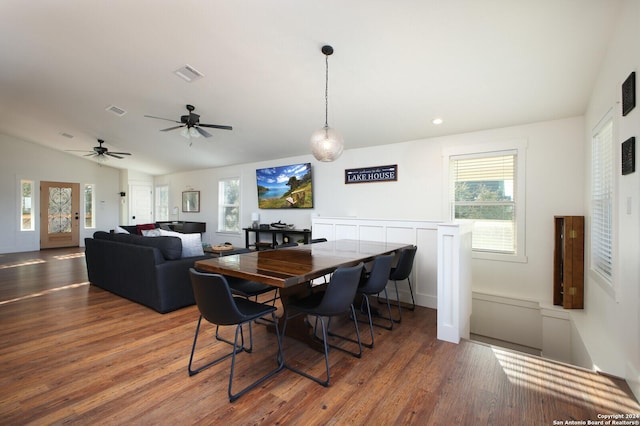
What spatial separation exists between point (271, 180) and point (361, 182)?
2390 mm

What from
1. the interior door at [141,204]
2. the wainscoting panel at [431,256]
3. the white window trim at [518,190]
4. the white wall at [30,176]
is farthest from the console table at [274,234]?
the white wall at [30,176]

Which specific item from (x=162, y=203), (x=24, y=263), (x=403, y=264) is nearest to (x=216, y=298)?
(x=403, y=264)

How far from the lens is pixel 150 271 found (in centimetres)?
352

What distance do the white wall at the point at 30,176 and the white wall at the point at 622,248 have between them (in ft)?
39.4

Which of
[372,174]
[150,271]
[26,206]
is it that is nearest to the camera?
[150,271]

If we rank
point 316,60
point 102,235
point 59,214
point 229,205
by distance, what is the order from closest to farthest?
point 316,60, point 102,235, point 229,205, point 59,214

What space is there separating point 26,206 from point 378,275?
34.6 ft

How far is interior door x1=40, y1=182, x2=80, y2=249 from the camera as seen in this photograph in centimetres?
856

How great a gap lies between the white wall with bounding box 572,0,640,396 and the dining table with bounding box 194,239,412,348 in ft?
5.63

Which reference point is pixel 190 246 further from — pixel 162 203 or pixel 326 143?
pixel 162 203

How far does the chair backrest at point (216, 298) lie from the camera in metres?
1.82

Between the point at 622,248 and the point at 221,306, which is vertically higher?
the point at 622,248

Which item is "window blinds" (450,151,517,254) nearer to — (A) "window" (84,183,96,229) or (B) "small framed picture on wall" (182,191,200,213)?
(B) "small framed picture on wall" (182,191,200,213)

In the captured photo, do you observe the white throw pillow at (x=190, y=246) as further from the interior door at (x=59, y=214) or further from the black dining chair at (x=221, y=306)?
the interior door at (x=59, y=214)
